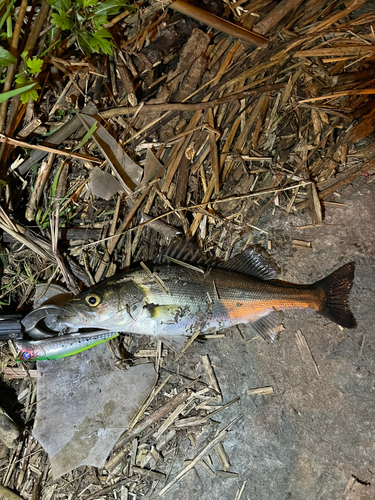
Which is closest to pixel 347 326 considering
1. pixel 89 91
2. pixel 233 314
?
pixel 233 314

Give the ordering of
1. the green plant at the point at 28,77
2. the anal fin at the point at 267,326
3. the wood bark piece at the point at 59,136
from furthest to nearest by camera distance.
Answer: the anal fin at the point at 267,326
the wood bark piece at the point at 59,136
the green plant at the point at 28,77

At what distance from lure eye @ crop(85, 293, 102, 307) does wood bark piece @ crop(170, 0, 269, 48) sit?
2.79 metres

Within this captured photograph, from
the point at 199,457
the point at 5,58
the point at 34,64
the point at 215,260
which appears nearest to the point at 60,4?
the point at 34,64

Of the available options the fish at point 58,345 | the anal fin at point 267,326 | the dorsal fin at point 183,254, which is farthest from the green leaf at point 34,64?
the anal fin at point 267,326

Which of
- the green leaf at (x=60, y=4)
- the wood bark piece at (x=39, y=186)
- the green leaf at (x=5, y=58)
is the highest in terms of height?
the green leaf at (x=60, y=4)

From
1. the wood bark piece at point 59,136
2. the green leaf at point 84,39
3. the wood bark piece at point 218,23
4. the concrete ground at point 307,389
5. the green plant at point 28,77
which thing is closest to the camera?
the green plant at point 28,77

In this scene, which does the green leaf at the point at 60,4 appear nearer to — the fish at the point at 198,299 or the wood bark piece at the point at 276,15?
the wood bark piece at the point at 276,15

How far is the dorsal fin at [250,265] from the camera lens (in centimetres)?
364

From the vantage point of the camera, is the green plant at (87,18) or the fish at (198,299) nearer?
the green plant at (87,18)

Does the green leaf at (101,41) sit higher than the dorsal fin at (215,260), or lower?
higher

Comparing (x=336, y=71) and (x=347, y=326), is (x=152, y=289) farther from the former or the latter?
(x=336, y=71)

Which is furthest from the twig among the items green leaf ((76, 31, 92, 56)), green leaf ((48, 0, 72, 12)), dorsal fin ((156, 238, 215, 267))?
green leaf ((48, 0, 72, 12))

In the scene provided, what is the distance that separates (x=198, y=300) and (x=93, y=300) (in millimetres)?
1014

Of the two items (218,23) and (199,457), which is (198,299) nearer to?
(199,457)
